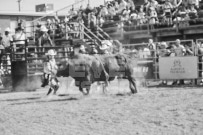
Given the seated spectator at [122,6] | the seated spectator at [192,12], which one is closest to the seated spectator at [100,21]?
the seated spectator at [122,6]

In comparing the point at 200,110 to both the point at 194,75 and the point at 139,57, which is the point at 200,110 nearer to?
the point at 194,75

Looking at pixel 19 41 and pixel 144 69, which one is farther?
pixel 144 69

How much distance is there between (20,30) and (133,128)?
34.3 ft

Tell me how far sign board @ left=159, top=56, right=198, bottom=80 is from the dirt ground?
11.3 feet

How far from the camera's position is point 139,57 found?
52.1ft

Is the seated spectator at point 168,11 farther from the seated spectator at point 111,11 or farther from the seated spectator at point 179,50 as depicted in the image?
the seated spectator at point 179,50

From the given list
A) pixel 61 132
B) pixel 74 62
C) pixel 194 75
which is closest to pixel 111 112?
pixel 61 132

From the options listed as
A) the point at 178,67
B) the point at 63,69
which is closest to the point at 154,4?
the point at 178,67

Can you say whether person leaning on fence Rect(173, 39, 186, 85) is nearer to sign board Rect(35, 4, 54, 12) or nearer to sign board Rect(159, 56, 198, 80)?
sign board Rect(159, 56, 198, 80)

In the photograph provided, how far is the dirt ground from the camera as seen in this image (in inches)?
251

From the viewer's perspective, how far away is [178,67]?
1421 cm

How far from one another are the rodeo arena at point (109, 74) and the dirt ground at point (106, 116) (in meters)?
0.02

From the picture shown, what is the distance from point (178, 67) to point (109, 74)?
361cm

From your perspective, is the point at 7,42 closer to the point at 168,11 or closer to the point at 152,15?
the point at 152,15
